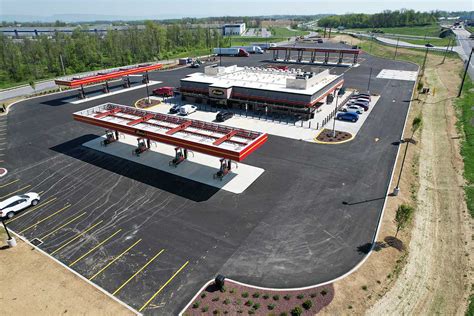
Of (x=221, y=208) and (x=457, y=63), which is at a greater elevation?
(x=457, y=63)

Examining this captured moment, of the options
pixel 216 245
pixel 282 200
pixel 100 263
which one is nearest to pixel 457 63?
pixel 282 200

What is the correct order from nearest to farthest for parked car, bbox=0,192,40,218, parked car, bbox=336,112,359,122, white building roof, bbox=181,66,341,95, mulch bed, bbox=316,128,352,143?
parked car, bbox=0,192,40,218, mulch bed, bbox=316,128,352,143, parked car, bbox=336,112,359,122, white building roof, bbox=181,66,341,95

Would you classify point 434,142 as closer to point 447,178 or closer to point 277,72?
point 447,178

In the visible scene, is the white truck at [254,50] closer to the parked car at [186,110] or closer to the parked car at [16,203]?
the parked car at [186,110]

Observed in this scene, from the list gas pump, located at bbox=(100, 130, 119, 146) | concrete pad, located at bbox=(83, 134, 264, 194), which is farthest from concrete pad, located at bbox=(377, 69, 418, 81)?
gas pump, located at bbox=(100, 130, 119, 146)

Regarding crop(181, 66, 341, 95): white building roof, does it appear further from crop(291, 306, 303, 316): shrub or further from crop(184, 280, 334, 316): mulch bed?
crop(291, 306, 303, 316): shrub
